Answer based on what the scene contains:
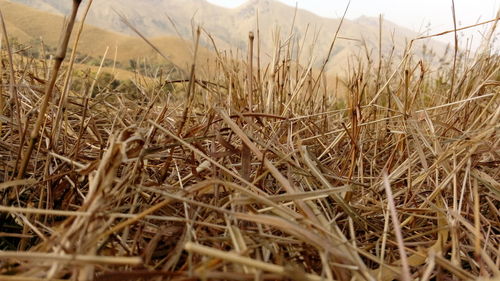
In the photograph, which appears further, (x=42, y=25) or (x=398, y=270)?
(x=42, y=25)

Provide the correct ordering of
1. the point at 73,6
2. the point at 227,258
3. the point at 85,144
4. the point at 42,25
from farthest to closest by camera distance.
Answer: the point at 42,25, the point at 85,144, the point at 73,6, the point at 227,258

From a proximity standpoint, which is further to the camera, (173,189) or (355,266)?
(173,189)

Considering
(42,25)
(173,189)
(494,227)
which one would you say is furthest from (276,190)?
(42,25)

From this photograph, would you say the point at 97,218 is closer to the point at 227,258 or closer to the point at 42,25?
the point at 227,258

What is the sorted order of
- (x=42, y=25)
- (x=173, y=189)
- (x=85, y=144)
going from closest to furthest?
(x=173, y=189)
(x=85, y=144)
(x=42, y=25)

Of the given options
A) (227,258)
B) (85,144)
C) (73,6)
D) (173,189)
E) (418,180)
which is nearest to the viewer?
(227,258)

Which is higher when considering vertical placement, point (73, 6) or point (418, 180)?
point (73, 6)

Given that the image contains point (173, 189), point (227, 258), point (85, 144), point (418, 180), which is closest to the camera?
point (227, 258)

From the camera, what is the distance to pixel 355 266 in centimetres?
38

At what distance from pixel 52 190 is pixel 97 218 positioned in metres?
0.23

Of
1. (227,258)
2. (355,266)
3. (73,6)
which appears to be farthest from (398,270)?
(73,6)

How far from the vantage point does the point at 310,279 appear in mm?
342

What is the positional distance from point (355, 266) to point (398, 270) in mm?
55

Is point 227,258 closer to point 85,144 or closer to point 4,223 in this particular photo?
point 4,223
